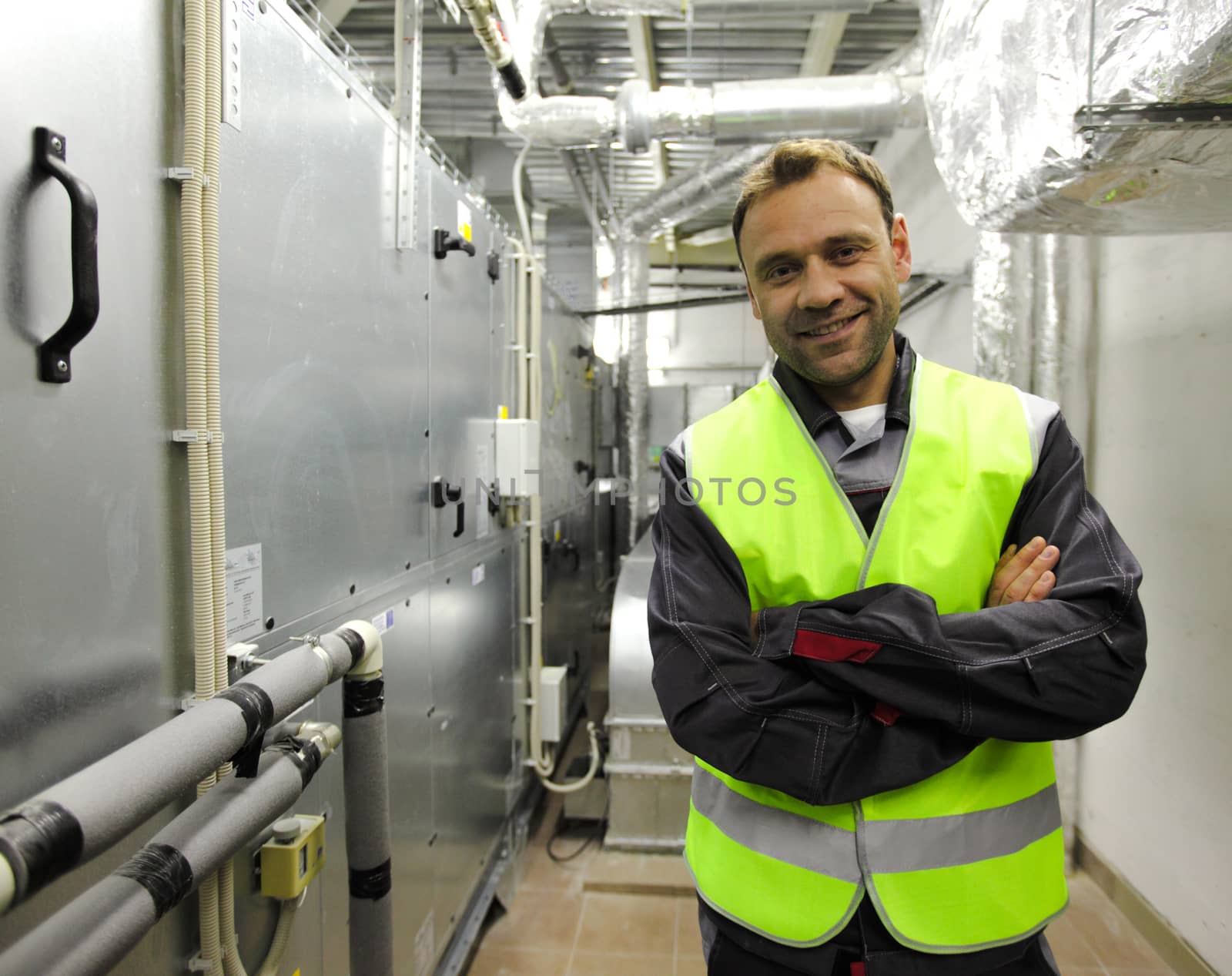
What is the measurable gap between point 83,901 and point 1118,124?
1712 millimetres

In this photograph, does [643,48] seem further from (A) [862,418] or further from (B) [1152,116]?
(A) [862,418]

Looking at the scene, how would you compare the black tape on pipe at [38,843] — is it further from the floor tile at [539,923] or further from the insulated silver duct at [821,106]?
the insulated silver duct at [821,106]

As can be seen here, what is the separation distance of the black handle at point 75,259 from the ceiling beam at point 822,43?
3021 mm

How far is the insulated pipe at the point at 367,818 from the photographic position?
1.10 metres

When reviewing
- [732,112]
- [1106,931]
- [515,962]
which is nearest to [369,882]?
[515,962]

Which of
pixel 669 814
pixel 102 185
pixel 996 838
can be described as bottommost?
pixel 669 814

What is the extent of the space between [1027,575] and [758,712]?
1.29ft

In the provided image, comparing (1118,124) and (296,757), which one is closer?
(296,757)

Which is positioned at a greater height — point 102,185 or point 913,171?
point 913,171

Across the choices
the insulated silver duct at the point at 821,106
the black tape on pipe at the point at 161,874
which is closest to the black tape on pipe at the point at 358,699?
the black tape on pipe at the point at 161,874

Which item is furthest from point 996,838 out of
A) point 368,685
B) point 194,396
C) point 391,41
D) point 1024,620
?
point 391,41

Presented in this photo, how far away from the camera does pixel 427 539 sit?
167cm

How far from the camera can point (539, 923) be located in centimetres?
222

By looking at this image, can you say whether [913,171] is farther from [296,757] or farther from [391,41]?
[296,757]
